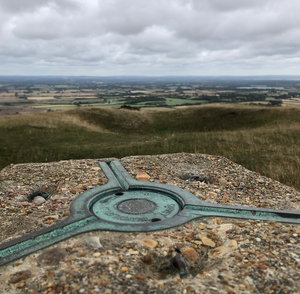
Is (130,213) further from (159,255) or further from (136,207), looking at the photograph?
(159,255)

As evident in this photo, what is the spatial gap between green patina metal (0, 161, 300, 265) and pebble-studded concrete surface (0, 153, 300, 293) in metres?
0.16

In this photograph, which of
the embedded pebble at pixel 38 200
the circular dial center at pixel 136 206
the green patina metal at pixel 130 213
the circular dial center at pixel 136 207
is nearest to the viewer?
the green patina metal at pixel 130 213

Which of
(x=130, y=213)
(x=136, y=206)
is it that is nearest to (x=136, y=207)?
(x=136, y=206)

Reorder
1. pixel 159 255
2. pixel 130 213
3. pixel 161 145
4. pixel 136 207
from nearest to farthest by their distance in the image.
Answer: pixel 159 255
pixel 130 213
pixel 136 207
pixel 161 145

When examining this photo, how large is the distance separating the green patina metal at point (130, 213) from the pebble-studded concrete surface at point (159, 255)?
0.16 metres

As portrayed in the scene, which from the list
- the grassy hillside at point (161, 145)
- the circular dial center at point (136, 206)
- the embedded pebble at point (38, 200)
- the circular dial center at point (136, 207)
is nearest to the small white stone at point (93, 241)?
the circular dial center at point (136, 207)

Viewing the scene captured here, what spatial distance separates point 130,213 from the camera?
16.8 ft

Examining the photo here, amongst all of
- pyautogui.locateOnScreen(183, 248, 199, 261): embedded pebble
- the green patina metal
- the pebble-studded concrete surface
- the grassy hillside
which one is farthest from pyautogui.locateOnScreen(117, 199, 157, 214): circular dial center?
the grassy hillside

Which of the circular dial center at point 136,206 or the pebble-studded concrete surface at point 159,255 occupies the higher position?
the circular dial center at point 136,206

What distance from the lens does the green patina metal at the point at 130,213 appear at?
4.18m

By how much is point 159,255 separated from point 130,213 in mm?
1322

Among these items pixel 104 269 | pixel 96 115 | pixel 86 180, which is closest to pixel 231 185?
pixel 86 180

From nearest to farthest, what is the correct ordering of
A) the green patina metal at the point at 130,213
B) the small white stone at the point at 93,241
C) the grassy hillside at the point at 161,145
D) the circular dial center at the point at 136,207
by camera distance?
the small white stone at the point at 93,241
the green patina metal at the point at 130,213
the circular dial center at the point at 136,207
the grassy hillside at the point at 161,145

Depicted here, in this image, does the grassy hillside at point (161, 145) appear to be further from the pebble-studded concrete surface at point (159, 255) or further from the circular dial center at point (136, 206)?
the circular dial center at point (136, 206)
